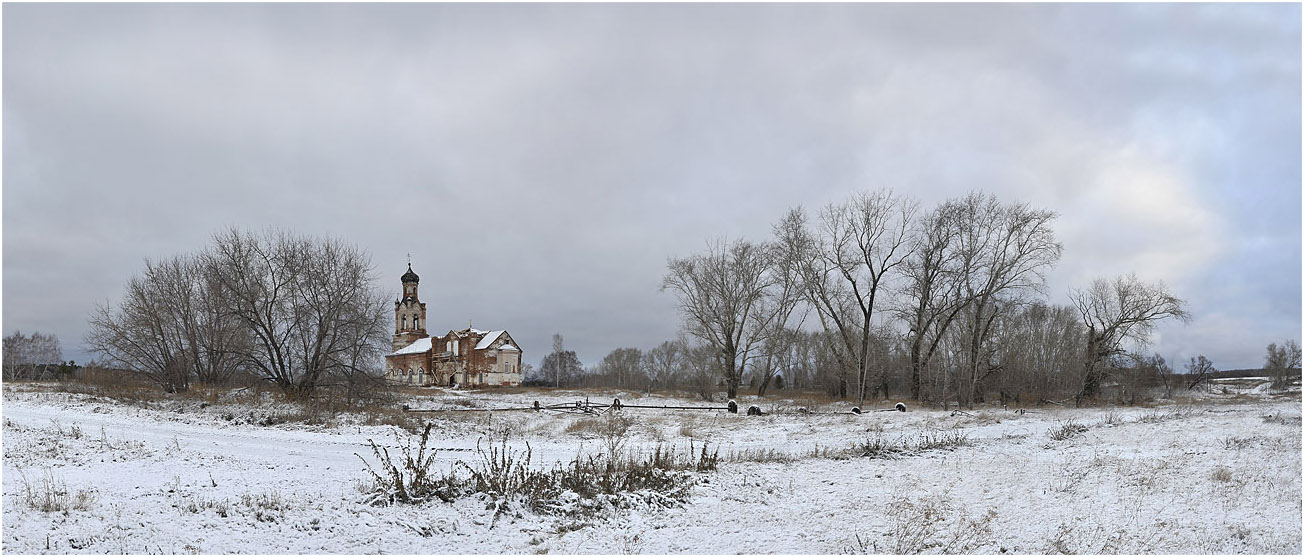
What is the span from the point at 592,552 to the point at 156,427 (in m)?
17.2

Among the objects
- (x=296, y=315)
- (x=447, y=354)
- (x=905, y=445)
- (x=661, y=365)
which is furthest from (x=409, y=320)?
(x=905, y=445)

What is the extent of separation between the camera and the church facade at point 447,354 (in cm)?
6988

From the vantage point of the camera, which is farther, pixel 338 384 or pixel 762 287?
pixel 762 287

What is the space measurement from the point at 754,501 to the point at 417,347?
71.6 meters

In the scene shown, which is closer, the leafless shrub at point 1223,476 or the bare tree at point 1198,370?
the leafless shrub at point 1223,476

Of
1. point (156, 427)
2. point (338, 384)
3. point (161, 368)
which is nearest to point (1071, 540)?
point (156, 427)

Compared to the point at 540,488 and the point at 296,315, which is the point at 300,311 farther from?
the point at 540,488

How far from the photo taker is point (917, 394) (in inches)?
1382

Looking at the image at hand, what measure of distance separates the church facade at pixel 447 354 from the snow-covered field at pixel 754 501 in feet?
178

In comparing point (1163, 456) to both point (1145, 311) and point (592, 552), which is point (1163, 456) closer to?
point (592, 552)

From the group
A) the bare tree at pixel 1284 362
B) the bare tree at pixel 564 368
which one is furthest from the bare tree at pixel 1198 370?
the bare tree at pixel 564 368

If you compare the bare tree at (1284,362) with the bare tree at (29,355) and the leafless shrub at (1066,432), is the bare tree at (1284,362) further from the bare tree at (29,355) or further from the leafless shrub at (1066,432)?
the bare tree at (29,355)

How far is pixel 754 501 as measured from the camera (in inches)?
352

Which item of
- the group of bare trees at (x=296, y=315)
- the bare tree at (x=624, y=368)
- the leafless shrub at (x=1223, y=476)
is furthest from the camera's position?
the bare tree at (x=624, y=368)
